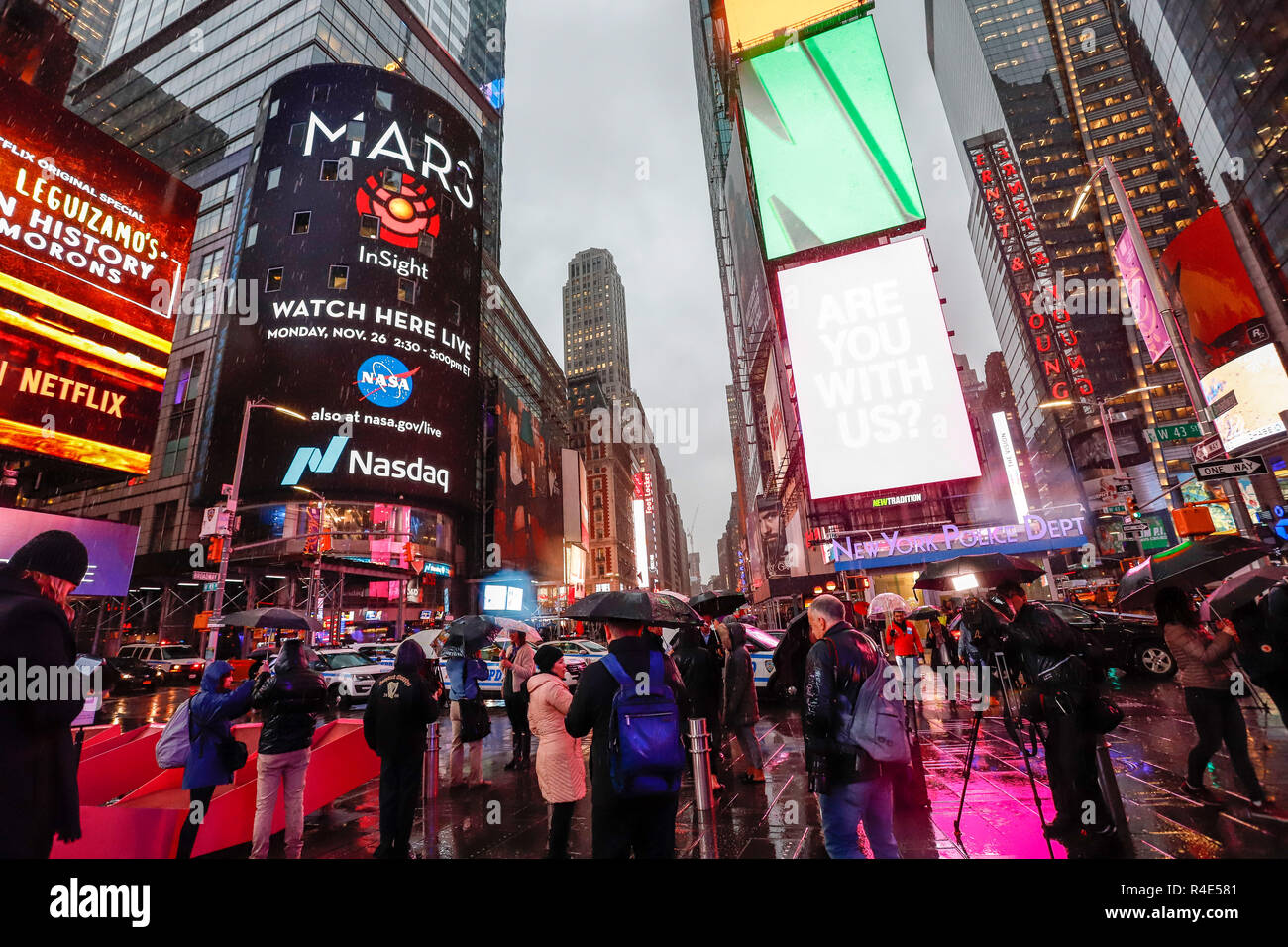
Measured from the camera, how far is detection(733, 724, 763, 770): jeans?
308 inches

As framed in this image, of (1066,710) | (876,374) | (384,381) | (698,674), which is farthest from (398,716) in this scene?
(384,381)

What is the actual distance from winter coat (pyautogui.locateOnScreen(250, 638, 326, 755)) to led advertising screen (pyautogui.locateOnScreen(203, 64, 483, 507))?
32.8 meters

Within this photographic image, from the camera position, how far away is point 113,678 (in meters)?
21.6

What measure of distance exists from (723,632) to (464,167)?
49.4m

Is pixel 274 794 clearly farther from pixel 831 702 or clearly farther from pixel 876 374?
pixel 876 374

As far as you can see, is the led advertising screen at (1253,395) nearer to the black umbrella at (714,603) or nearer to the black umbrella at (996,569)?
the black umbrella at (996,569)

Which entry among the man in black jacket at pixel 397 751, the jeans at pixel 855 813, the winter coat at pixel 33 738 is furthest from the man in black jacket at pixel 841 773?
the winter coat at pixel 33 738

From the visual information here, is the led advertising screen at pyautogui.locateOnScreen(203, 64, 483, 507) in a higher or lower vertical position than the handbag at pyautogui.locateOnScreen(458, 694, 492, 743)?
higher

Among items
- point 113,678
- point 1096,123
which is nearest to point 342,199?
point 113,678

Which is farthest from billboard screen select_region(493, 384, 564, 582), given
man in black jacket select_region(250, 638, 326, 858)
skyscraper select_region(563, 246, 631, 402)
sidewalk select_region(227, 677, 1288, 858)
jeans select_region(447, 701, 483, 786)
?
skyscraper select_region(563, 246, 631, 402)

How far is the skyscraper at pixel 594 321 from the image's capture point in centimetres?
15225

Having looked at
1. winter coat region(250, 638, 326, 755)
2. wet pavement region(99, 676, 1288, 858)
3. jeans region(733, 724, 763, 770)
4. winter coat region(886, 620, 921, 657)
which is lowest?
wet pavement region(99, 676, 1288, 858)

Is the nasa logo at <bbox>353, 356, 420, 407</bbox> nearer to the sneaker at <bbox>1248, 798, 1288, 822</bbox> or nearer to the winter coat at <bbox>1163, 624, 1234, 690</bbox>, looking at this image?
the winter coat at <bbox>1163, 624, 1234, 690</bbox>

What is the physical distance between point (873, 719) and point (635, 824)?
166cm
